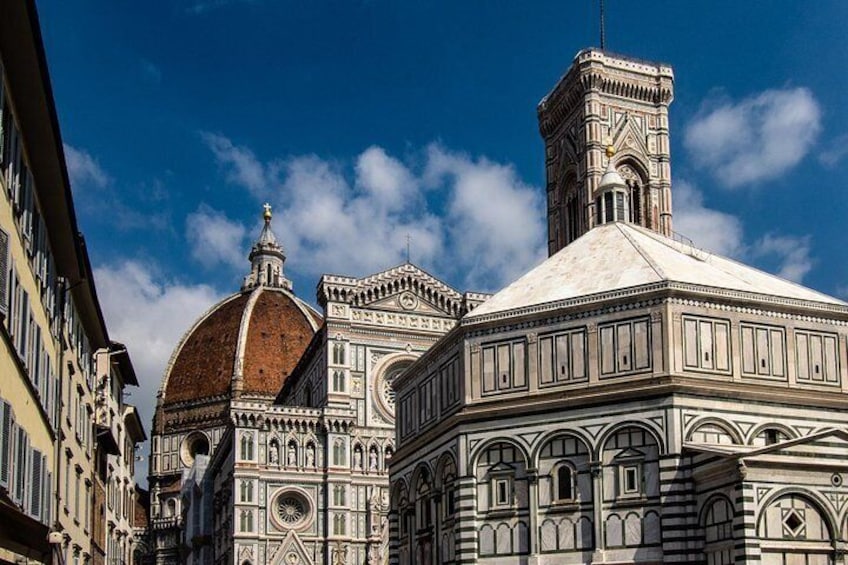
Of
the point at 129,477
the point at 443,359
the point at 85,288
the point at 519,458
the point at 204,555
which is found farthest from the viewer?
the point at 204,555

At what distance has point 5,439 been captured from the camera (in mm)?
15109

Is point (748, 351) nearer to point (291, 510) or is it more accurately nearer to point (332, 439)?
point (332, 439)

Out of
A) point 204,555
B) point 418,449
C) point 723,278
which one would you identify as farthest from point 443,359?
point 204,555

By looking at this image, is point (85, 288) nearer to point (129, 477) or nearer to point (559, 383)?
point (559, 383)

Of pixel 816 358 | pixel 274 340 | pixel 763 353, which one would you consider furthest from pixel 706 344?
pixel 274 340

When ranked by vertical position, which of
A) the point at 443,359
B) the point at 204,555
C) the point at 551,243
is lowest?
the point at 204,555

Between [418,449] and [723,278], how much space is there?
11700 mm

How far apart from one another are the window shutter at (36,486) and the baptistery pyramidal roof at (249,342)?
9013 cm

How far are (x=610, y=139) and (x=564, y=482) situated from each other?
3795 cm

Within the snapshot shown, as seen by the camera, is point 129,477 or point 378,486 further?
point 378,486

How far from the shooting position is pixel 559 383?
120 ft

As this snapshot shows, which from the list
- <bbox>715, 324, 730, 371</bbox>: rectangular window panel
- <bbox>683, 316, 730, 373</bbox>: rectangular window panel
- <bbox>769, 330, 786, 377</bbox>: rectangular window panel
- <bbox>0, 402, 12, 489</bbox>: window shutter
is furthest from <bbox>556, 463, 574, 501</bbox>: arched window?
<bbox>0, 402, 12, 489</bbox>: window shutter

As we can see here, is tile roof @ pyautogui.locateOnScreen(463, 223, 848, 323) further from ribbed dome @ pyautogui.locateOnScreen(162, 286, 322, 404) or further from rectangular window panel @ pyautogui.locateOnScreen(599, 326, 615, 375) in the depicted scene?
ribbed dome @ pyautogui.locateOnScreen(162, 286, 322, 404)

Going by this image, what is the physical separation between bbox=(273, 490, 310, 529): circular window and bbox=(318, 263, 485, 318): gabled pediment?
36.4 feet
